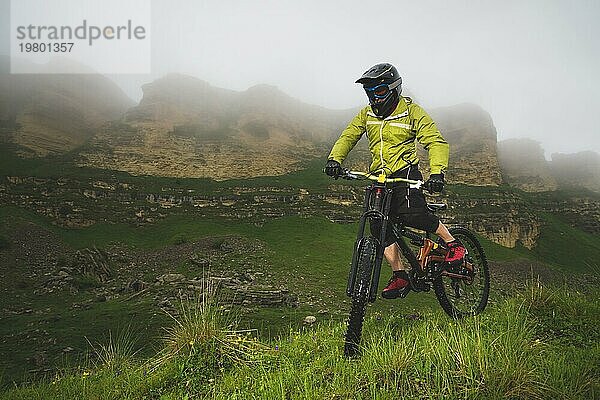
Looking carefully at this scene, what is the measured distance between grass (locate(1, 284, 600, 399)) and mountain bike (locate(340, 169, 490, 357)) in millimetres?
354

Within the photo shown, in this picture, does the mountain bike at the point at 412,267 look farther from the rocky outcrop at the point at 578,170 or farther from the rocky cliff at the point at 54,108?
the rocky outcrop at the point at 578,170

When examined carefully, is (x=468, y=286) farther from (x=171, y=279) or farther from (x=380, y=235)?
(x=171, y=279)

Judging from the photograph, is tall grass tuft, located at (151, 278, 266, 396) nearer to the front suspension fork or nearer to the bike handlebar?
the front suspension fork

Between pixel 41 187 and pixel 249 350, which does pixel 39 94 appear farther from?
pixel 249 350

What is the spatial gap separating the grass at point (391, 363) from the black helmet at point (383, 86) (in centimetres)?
289

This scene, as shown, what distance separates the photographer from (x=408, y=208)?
18.0ft

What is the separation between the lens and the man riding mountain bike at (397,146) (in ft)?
17.7

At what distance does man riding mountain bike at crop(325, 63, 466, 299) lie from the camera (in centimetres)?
540

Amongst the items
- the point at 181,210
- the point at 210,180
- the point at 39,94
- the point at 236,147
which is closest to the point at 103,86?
the point at 39,94

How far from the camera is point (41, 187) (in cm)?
6412

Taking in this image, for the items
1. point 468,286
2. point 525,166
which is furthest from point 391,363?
point 525,166

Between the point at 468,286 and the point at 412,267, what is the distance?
4.09 feet

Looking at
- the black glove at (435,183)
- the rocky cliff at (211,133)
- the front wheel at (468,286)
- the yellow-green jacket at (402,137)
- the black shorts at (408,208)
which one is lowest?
the front wheel at (468,286)

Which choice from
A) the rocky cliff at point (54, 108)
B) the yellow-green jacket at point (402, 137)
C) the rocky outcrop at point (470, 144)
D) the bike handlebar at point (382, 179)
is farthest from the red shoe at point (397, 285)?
the rocky outcrop at point (470, 144)
